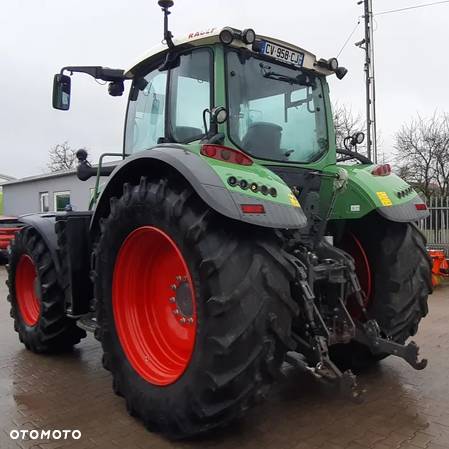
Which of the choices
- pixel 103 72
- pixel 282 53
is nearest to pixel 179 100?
pixel 282 53

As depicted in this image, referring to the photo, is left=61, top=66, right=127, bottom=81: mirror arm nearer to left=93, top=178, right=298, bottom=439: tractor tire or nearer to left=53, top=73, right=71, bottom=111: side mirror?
left=53, top=73, right=71, bottom=111: side mirror

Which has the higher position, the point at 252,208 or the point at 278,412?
the point at 252,208

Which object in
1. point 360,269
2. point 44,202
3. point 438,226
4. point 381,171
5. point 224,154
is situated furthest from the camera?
point 44,202

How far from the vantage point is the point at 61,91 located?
4570mm

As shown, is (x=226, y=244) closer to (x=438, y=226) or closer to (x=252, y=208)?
(x=252, y=208)

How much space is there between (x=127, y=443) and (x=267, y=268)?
1.40 meters

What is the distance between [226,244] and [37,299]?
3108mm

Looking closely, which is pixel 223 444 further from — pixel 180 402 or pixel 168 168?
pixel 168 168

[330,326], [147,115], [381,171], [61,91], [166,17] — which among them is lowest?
[330,326]

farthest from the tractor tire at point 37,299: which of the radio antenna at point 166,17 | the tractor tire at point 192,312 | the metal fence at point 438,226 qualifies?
the metal fence at point 438,226

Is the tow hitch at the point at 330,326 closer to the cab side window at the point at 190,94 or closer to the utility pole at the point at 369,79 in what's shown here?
the cab side window at the point at 190,94

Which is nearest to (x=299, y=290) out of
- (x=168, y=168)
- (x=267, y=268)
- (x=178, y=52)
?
(x=267, y=268)

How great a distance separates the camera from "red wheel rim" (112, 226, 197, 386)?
11.0 feet

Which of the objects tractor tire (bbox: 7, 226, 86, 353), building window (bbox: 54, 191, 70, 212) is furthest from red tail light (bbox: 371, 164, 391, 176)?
building window (bbox: 54, 191, 70, 212)
